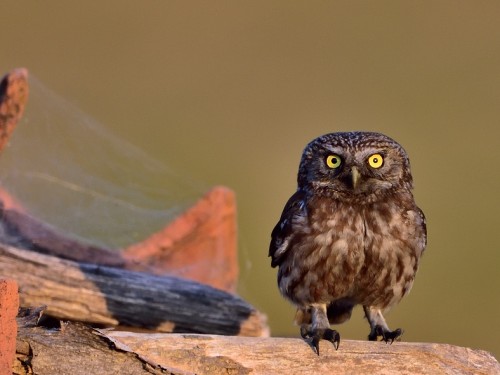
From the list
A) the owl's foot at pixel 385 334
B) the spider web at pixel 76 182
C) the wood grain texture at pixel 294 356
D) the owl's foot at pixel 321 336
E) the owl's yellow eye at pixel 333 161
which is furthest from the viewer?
the spider web at pixel 76 182

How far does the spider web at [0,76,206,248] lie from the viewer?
7.53m

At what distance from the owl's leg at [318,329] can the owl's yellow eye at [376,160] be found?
32.7 inches

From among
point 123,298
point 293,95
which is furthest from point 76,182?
point 293,95

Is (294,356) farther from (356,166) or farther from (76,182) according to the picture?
(76,182)

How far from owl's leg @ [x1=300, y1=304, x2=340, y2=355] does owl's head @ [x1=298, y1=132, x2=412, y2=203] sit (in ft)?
2.13

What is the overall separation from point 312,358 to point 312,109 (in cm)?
1088

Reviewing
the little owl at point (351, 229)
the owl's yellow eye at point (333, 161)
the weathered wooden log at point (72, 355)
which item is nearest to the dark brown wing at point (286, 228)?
the little owl at point (351, 229)

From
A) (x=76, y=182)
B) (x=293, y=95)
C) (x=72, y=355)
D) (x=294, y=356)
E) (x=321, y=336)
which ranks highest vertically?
(x=293, y=95)

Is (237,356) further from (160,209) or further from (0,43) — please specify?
(0,43)

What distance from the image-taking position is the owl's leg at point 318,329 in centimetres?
519

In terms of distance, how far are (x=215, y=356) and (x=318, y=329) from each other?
0.75 meters

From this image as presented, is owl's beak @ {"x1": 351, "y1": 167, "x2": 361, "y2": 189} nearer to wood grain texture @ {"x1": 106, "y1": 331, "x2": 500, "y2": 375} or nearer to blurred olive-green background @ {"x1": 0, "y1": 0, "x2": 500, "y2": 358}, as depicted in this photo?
wood grain texture @ {"x1": 106, "y1": 331, "x2": 500, "y2": 375}

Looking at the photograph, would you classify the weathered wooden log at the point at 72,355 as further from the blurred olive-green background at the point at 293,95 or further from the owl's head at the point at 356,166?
the blurred olive-green background at the point at 293,95

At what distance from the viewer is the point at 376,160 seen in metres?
5.97
